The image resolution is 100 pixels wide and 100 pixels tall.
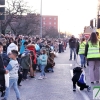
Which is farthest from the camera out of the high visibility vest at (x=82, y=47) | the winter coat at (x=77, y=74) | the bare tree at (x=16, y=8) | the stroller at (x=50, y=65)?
the bare tree at (x=16, y=8)

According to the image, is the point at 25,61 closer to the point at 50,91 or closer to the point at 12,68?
the point at 50,91

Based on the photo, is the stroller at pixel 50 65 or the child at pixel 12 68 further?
the stroller at pixel 50 65

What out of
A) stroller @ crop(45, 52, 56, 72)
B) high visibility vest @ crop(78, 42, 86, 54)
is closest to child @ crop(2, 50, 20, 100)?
stroller @ crop(45, 52, 56, 72)

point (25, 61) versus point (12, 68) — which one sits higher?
point (12, 68)

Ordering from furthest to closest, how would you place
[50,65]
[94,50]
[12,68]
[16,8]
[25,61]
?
[16,8] < [50,65] < [25,61] < [94,50] < [12,68]

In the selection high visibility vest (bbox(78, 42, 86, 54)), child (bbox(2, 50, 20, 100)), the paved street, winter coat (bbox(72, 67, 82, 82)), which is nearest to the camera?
child (bbox(2, 50, 20, 100))

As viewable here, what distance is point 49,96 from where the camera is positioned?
9.73 meters

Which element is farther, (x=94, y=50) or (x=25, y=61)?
(x=25, y=61)

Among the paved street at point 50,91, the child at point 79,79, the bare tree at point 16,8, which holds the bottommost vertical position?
the paved street at point 50,91

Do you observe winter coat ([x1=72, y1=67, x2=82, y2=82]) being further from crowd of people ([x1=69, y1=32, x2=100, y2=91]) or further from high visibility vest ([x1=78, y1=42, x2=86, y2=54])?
high visibility vest ([x1=78, y1=42, x2=86, y2=54])

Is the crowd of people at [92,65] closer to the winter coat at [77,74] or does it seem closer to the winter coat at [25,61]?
the winter coat at [77,74]

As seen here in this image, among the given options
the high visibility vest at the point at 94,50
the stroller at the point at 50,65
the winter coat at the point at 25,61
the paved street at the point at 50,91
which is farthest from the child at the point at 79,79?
the stroller at the point at 50,65

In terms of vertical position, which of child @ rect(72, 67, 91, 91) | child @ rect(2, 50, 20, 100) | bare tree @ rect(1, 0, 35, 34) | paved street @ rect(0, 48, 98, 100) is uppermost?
bare tree @ rect(1, 0, 35, 34)

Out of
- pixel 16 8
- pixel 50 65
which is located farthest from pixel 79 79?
pixel 16 8
